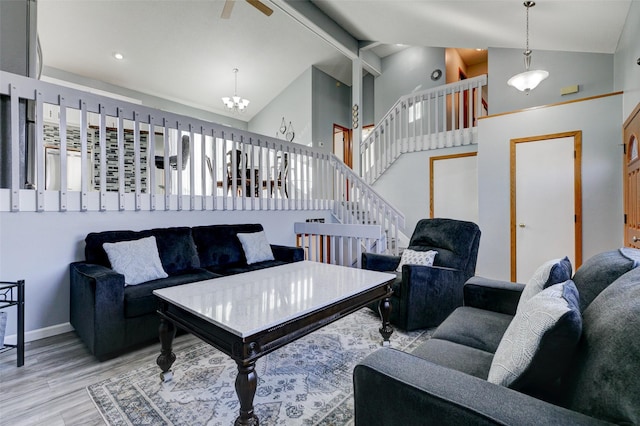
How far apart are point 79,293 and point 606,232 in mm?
5721

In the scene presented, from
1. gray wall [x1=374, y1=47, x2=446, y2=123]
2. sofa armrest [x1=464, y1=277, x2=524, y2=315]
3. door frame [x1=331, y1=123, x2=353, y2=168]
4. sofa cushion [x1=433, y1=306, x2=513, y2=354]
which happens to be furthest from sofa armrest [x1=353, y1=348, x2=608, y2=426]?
door frame [x1=331, y1=123, x2=353, y2=168]

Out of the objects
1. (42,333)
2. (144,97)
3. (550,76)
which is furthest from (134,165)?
(550,76)

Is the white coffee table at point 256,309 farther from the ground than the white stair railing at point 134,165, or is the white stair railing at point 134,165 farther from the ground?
the white stair railing at point 134,165

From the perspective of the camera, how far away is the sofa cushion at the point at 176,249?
3010mm

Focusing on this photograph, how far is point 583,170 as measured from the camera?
396 cm

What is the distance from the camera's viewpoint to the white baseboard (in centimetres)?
243

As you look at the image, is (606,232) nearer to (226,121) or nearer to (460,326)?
(460,326)

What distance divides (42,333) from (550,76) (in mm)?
7113

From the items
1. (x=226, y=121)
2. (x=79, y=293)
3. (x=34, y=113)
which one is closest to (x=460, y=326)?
(x=79, y=293)

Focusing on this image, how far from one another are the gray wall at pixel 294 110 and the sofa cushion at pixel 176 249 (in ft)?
15.6

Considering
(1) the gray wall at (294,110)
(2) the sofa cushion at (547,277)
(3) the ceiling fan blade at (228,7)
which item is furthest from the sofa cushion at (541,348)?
(1) the gray wall at (294,110)

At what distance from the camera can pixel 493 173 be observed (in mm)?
4648

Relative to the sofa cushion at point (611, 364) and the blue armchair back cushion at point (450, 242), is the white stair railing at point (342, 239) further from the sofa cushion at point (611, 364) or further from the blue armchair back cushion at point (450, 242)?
the sofa cushion at point (611, 364)

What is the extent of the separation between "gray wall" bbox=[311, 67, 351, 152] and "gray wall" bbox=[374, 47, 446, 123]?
3.33 feet
